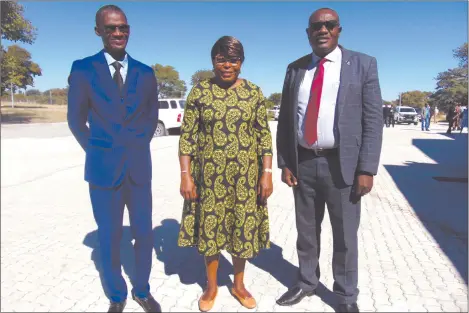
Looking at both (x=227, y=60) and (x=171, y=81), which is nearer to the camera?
(x=227, y=60)

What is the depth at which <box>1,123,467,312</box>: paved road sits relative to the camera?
113 inches

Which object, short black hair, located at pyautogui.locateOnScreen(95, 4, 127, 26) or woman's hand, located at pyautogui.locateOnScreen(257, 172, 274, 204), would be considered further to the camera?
woman's hand, located at pyautogui.locateOnScreen(257, 172, 274, 204)

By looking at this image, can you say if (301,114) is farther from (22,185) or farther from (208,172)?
(22,185)

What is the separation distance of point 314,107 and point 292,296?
59.7 inches

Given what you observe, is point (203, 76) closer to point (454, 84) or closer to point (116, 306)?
point (116, 306)

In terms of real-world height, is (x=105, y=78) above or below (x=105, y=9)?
below

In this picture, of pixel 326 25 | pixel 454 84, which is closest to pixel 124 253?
pixel 326 25

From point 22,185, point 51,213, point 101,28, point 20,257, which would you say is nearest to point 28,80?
point 22,185

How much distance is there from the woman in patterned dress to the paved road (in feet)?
2.13

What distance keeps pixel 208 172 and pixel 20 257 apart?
2.45m

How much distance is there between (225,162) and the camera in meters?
2.55

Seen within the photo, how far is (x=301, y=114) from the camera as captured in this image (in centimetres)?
270

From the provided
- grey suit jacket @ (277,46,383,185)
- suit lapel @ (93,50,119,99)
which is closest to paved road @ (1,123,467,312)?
suit lapel @ (93,50,119,99)

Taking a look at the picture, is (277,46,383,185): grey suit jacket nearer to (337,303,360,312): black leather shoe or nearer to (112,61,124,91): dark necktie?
(337,303,360,312): black leather shoe
